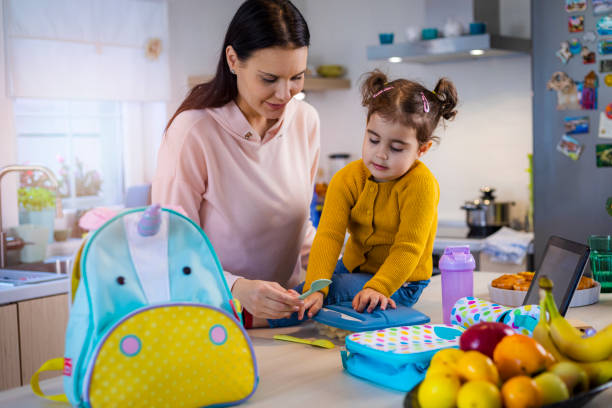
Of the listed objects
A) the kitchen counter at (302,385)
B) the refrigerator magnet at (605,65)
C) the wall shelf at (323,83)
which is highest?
the wall shelf at (323,83)

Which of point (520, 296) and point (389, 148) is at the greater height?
point (389, 148)

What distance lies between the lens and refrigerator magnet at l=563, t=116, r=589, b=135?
2.85 meters

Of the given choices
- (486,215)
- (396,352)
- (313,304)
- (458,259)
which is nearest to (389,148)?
(458,259)

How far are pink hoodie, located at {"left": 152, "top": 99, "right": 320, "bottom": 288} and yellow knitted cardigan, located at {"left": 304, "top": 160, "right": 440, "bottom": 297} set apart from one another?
6.3 inches

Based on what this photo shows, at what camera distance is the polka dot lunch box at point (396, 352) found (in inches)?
41.1

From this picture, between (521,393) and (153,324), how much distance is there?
49cm

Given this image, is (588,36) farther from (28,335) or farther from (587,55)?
(28,335)

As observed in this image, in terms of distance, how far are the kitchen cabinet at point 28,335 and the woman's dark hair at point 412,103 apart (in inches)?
59.5

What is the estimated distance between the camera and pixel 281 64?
4.80ft

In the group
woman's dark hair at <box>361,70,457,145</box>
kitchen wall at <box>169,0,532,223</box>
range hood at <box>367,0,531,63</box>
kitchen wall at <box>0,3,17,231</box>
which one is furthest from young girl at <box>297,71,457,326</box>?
kitchen wall at <box>0,3,17,231</box>

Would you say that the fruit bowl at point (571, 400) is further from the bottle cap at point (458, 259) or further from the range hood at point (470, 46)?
the range hood at point (470, 46)

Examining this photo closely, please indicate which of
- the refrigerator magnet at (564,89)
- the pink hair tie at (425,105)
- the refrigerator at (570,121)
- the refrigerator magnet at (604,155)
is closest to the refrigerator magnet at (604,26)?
the refrigerator at (570,121)

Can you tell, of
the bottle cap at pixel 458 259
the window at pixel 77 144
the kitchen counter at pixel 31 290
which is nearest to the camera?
the bottle cap at pixel 458 259

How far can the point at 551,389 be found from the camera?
87 centimetres
